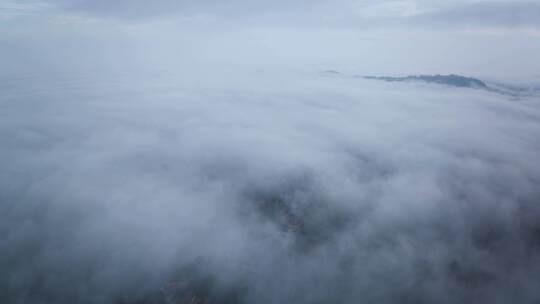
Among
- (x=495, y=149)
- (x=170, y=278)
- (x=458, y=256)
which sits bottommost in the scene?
(x=170, y=278)

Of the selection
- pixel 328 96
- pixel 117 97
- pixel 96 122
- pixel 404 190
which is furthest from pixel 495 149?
pixel 117 97

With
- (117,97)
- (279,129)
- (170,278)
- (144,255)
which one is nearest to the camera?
(170,278)

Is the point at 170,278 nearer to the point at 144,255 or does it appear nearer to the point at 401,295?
the point at 144,255

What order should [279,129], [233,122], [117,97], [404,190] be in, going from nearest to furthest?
[404,190] → [279,129] → [233,122] → [117,97]

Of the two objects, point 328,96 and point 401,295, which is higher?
point 328,96

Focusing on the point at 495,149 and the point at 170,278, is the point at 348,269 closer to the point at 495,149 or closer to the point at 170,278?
the point at 170,278

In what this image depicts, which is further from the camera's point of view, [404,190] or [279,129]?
[279,129]
